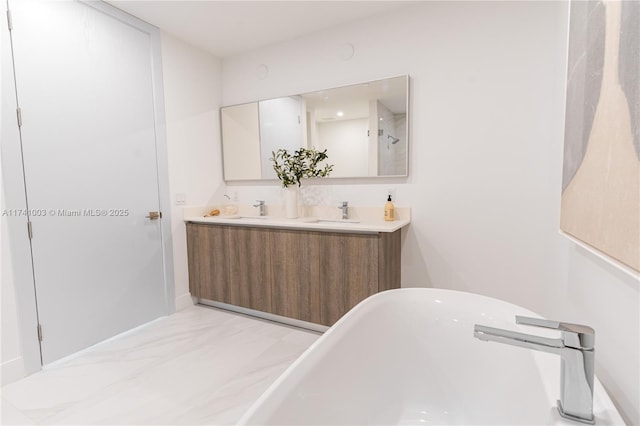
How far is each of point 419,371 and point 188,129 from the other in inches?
109

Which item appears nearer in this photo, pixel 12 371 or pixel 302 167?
pixel 12 371

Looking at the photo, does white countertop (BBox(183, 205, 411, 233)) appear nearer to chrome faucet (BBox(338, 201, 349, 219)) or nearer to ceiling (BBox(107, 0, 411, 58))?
chrome faucet (BBox(338, 201, 349, 219))

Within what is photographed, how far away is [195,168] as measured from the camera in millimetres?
2926

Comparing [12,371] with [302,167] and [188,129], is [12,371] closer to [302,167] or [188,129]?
[188,129]

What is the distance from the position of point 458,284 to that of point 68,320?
282 cm

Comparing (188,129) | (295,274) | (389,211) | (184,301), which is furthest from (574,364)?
(188,129)

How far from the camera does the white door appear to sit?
186 cm

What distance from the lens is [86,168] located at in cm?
209

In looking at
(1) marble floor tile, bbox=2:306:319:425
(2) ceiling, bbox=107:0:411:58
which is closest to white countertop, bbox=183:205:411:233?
(1) marble floor tile, bbox=2:306:319:425

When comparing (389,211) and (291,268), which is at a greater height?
(389,211)

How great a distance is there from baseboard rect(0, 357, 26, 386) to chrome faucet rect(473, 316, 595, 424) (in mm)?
2684

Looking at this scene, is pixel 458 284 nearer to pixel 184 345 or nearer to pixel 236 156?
pixel 184 345

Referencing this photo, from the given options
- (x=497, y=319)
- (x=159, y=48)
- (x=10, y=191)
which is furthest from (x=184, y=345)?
(x=159, y=48)

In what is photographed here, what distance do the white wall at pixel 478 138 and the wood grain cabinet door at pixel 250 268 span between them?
933mm
